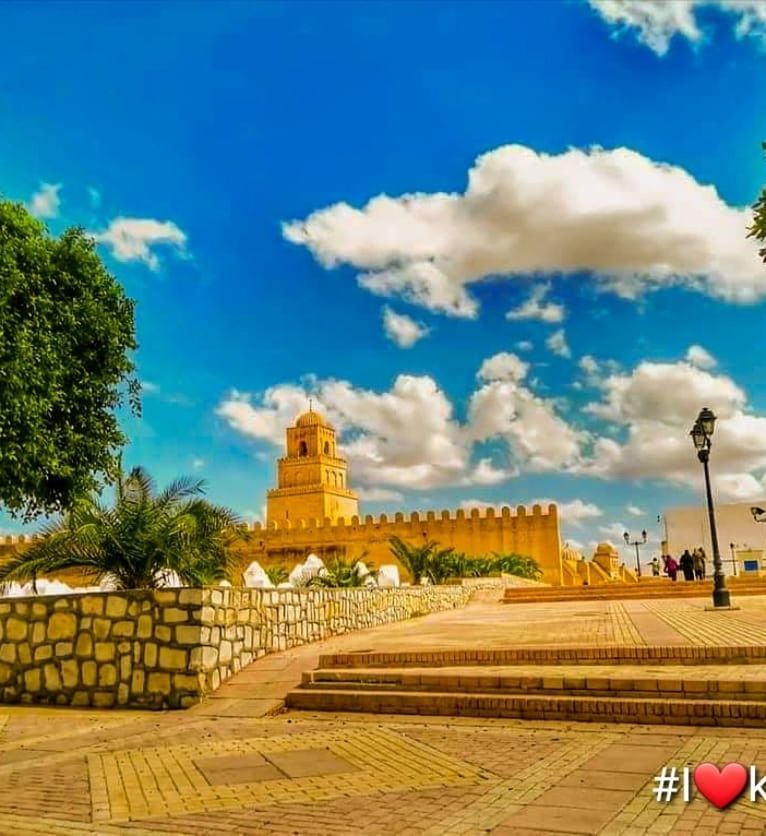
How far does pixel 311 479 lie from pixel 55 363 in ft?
184

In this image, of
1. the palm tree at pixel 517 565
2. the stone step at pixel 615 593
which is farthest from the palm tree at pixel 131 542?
the palm tree at pixel 517 565

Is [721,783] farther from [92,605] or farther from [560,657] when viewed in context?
[92,605]

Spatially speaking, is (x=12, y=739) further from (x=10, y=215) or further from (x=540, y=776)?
(x=10, y=215)

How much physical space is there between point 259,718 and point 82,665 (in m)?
2.74

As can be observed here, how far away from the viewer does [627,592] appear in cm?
2666

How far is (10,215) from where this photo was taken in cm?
1427

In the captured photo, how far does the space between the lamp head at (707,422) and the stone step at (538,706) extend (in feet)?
32.3

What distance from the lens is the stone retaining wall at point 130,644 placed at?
8852 millimetres

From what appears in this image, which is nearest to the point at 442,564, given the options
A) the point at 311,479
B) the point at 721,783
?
the point at 721,783

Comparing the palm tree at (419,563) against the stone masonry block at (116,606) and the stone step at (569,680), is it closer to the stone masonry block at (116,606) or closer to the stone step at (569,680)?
the stone masonry block at (116,606)

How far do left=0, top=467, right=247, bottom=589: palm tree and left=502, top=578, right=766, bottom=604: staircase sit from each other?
16637 mm

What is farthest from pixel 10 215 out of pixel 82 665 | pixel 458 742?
pixel 458 742

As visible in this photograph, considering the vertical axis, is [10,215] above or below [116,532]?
above

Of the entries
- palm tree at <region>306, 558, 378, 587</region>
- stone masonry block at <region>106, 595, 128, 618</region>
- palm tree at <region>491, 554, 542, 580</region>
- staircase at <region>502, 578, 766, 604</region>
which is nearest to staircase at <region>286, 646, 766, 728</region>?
stone masonry block at <region>106, 595, 128, 618</region>
